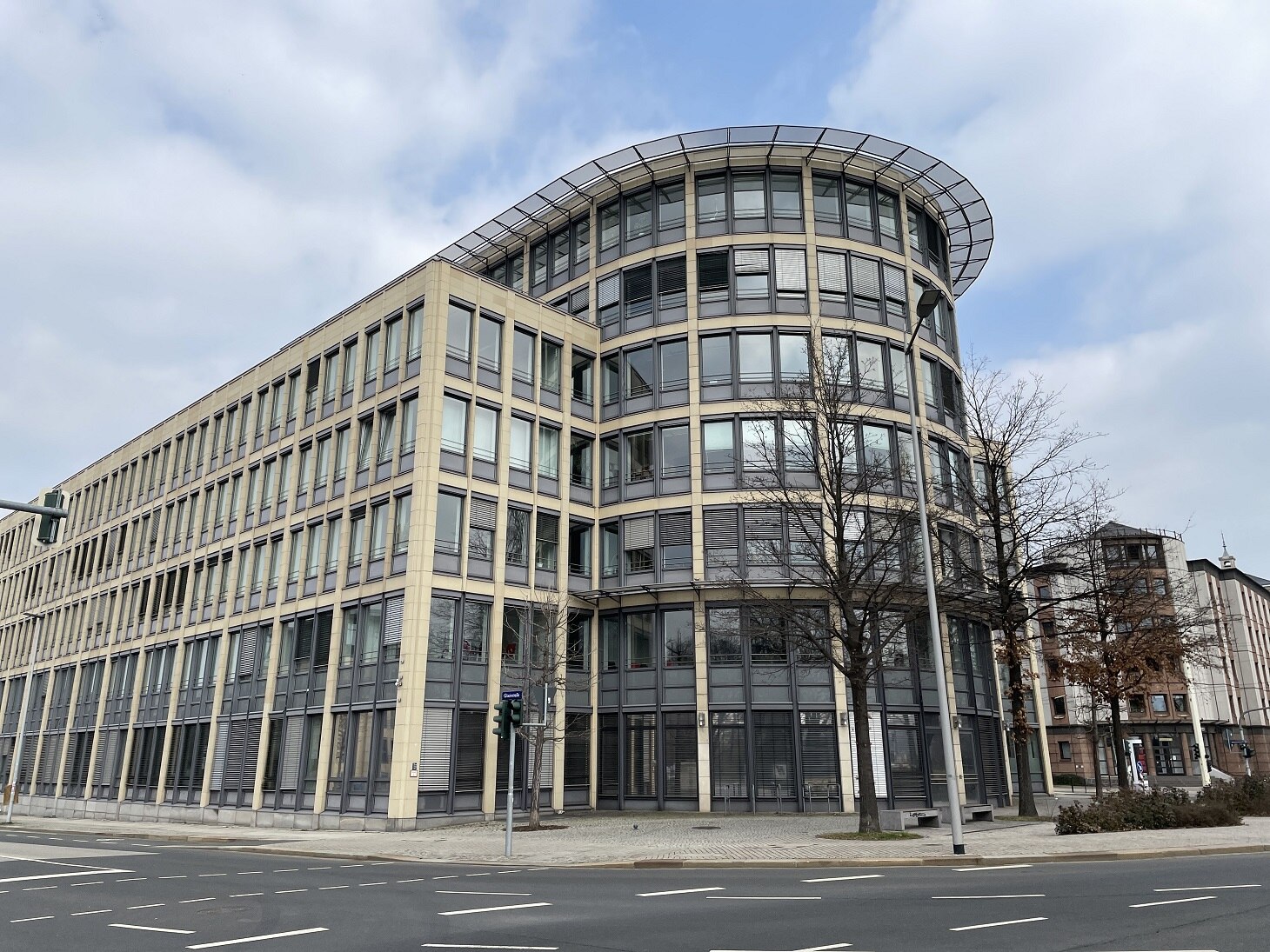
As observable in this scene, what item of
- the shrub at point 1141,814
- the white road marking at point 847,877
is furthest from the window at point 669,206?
the white road marking at point 847,877

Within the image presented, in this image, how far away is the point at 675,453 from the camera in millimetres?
37219

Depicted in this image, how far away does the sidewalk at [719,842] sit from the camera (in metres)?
18.3

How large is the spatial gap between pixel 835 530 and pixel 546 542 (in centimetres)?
1344

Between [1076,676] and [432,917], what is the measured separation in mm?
28418

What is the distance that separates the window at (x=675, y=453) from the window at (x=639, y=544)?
80.4 inches

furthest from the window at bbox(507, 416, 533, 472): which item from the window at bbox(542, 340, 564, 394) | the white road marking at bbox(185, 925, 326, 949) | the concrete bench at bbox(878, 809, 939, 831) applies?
the white road marking at bbox(185, 925, 326, 949)

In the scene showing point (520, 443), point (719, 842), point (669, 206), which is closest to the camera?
point (719, 842)

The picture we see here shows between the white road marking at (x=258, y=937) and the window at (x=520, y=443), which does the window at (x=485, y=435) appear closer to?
the window at (x=520, y=443)

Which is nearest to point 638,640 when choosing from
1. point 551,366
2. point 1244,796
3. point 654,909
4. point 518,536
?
point 518,536

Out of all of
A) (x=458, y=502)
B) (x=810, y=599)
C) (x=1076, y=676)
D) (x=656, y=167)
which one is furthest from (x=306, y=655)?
(x=1076, y=676)

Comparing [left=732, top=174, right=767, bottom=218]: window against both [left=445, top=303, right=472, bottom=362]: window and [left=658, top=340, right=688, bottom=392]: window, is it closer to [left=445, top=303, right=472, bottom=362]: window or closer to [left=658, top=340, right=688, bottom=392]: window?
[left=658, top=340, right=688, bottom=392]: window

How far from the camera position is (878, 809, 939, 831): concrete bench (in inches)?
917

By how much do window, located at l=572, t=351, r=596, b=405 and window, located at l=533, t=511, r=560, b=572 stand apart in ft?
19.0

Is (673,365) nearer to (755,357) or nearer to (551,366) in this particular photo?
(755,357)
